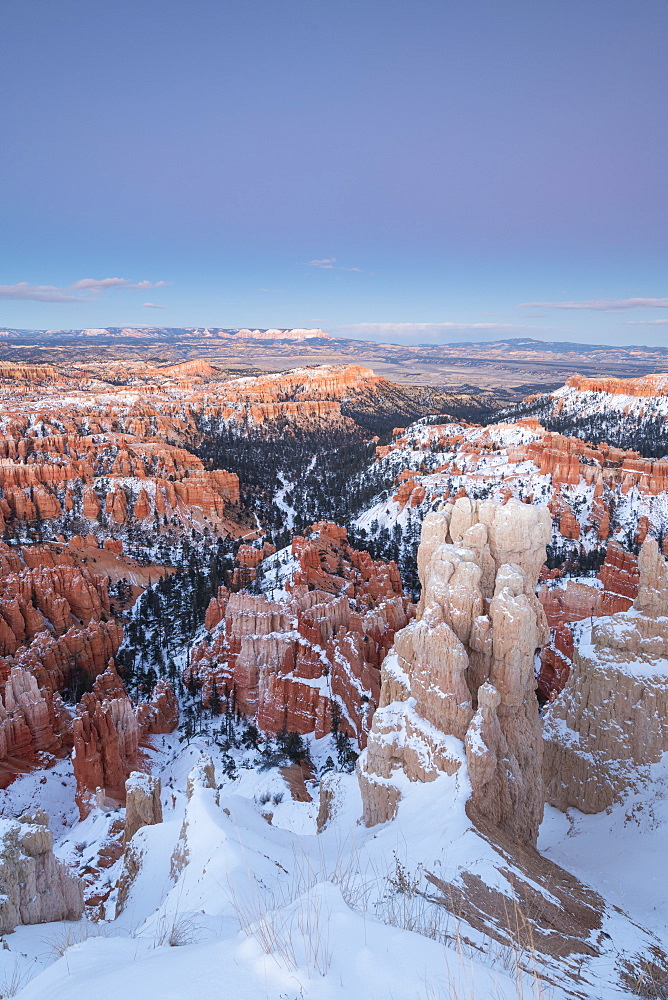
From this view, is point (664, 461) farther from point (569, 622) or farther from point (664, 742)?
point (664, 742)

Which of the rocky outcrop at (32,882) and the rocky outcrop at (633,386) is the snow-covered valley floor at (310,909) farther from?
the rocky outcrop at (633,386)

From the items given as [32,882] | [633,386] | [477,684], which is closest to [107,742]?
[32,882]

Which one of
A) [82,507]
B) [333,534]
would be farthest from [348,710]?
[82,507]

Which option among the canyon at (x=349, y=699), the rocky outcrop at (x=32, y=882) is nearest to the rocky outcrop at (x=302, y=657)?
the canyon at (x=349, y=699)

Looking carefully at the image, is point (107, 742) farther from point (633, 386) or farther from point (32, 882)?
point (633, 386)

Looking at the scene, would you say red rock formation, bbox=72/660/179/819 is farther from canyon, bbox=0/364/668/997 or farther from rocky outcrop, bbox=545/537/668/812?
rocky outcrop, bbox=545/537/668/812

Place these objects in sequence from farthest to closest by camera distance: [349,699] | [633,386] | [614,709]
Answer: [633,386], [349,699], [614,709]

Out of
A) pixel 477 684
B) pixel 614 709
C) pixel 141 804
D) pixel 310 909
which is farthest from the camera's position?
pixel 614 709

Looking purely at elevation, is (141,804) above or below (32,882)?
below
